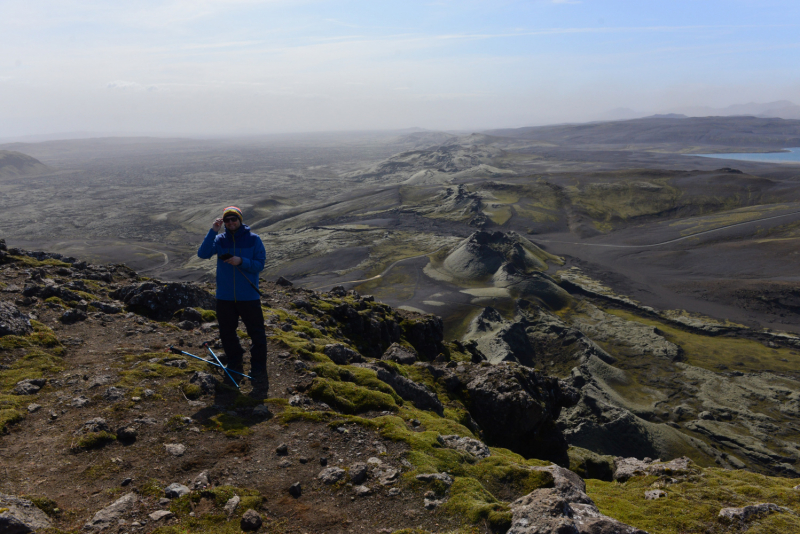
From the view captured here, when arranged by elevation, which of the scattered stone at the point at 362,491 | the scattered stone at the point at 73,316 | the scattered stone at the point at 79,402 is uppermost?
the scattered stone at the point at 73,316

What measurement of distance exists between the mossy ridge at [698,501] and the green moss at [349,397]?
564 centimetres

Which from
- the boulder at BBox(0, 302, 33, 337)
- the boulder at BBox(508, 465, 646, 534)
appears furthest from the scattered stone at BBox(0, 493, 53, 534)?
the boulder at BBox(0, 302, 33, 337)

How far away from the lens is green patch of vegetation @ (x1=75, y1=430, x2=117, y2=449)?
762 cm

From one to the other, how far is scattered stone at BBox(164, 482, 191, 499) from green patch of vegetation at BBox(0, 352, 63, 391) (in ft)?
18.0

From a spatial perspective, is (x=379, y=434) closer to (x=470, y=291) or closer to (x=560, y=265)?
(x=470, y=291)

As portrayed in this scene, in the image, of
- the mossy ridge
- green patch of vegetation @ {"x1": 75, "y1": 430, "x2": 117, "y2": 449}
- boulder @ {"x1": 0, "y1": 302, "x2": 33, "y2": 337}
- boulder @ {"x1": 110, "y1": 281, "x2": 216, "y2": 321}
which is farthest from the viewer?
boulder @ {"x1": 110, "y1": 281, "x2": 216, "y2": 321}

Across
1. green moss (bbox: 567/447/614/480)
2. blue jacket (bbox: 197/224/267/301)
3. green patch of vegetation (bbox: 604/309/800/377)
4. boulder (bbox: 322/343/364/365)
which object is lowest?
green patch of vegetation (bbox: 604/309/800/377)

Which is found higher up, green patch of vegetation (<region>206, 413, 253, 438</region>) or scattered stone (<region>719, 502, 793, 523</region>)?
green patch of vegetation (<region>206, 413, 253, 438</region>)

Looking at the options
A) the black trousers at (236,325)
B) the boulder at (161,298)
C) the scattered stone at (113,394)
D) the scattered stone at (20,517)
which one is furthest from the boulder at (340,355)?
the scattered stone at (20,517)

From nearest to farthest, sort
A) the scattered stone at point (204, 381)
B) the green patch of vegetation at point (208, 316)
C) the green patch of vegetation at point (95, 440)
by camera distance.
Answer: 1. the green patch of vegetation at point (95, 440)
2. the scattered stone at point (204, 381)
3. the green patch of vegetation at point (208, 316)

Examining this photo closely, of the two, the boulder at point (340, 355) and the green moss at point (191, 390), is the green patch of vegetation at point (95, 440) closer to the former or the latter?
the green moss at point (191, 390)

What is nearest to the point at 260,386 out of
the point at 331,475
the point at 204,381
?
the point at 204,381

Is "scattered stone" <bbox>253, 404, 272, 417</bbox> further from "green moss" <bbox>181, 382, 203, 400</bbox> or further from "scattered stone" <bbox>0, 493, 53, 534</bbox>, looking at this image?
"scattered stone" <bbox>0, 493, 53, 534</bbox>

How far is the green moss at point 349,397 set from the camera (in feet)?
35.6
